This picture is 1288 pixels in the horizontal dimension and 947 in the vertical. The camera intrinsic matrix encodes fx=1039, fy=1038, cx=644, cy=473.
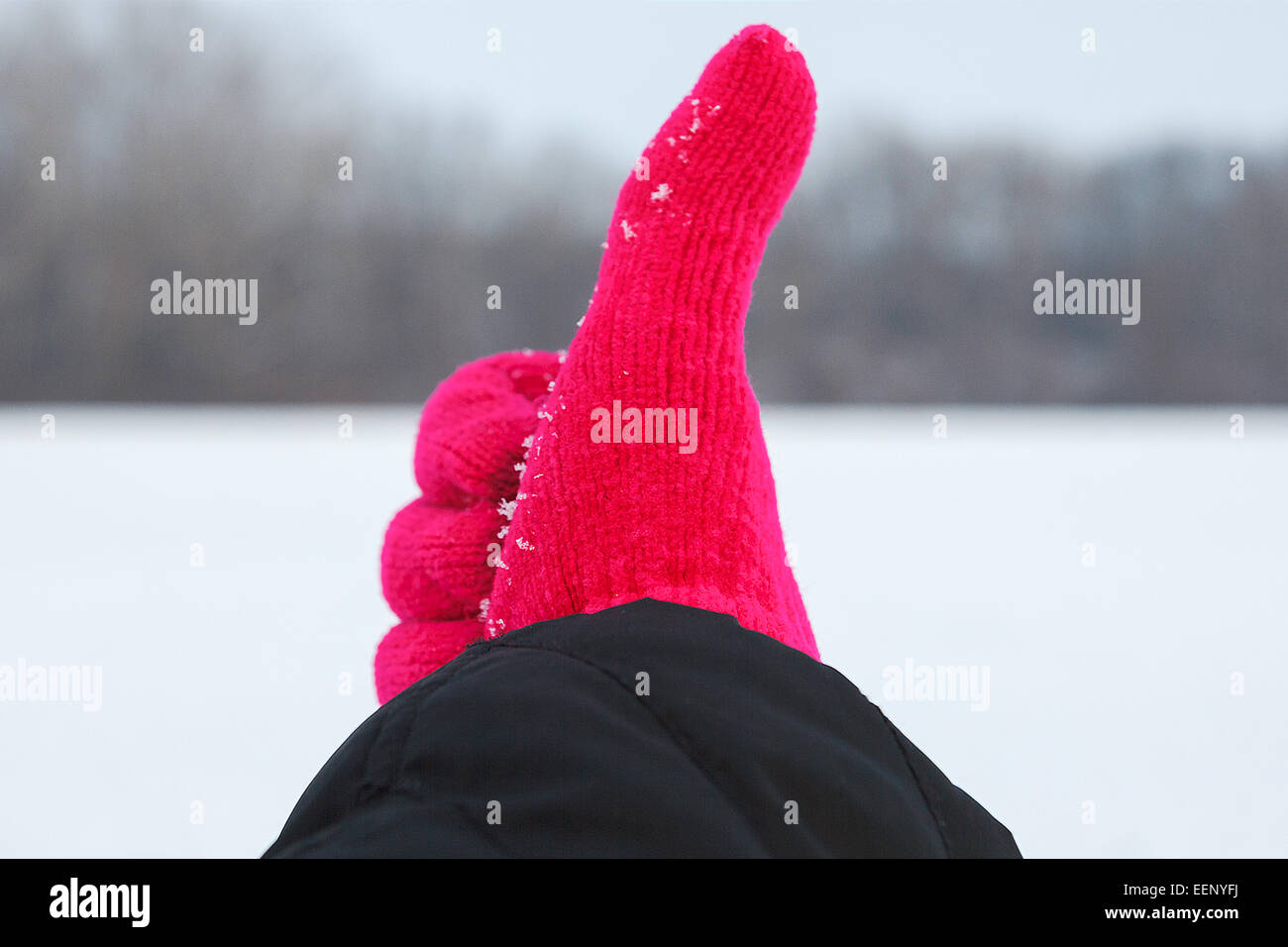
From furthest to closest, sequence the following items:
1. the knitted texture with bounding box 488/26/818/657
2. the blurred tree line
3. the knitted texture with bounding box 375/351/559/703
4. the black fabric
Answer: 1. the blurred tree line
2. the knitted texture with bounding box 375/351/559/703
3. the knitted texture with bounding box 488/26/818/657
4. the black fabric

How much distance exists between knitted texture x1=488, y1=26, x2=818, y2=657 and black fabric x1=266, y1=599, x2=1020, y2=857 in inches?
6.3

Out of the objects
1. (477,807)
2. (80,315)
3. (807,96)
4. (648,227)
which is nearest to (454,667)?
(477,807)

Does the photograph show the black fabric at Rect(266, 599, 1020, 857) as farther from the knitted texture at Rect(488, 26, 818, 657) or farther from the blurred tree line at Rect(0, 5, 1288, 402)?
the blurred tree line at Rect(0, 5, 1288, 402)

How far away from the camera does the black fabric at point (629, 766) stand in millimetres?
317

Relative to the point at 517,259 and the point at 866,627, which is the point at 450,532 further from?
the point at 517,259

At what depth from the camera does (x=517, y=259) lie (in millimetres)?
3805

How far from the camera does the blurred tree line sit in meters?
3.75

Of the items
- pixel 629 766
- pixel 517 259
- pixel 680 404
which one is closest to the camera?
pixel 629 766

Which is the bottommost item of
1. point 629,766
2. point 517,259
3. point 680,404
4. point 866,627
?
point 866,627

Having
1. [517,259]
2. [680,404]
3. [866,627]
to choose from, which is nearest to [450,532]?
[680,404]

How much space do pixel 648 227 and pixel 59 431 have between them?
8.88 ft

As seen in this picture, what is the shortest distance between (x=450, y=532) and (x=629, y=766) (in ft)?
1.29

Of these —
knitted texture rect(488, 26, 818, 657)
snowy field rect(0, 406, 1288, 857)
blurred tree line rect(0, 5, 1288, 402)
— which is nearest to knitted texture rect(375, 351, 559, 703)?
knitted texture rect(488, 26, 818, 657)
